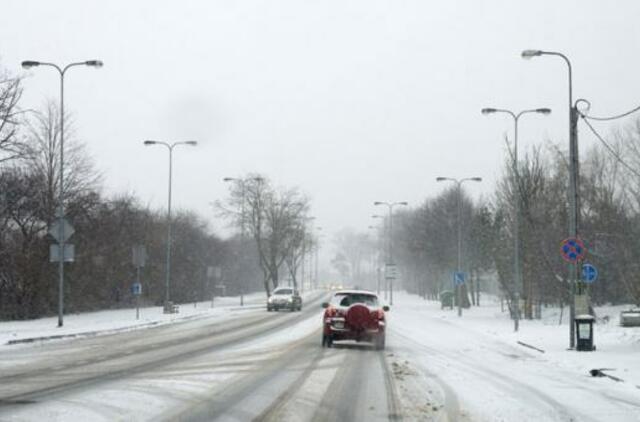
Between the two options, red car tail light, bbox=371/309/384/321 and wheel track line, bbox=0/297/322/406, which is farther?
red car tail light, bbox=371/309/384/321

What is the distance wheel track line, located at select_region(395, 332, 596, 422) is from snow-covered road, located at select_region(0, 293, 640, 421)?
0.03 m

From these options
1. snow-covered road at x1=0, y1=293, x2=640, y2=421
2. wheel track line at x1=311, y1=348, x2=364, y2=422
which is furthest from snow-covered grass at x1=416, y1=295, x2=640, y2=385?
wheel track line at x1=311, y1=348, x2=364, y2=422

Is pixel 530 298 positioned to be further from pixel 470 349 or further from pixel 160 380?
pixel 160 380

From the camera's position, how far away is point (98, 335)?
1153 inches

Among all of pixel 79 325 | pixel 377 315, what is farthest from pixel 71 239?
pixel 377 315

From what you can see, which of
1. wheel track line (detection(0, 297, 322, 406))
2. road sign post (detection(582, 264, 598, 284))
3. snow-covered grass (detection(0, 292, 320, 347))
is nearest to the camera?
wheel track line (detection(0, 297, 322, 406))

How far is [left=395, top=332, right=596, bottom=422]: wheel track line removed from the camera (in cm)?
1179

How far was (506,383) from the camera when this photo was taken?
51.1ft

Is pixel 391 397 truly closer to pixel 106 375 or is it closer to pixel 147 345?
pixel 106 375

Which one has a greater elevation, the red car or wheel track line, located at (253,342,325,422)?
the red car

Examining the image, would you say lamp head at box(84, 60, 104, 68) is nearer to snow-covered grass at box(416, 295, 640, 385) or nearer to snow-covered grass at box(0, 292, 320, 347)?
snow-covered grass at box(0, 292, 320, 347)

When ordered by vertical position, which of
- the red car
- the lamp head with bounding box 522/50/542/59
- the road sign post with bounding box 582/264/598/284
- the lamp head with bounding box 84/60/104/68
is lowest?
the red car

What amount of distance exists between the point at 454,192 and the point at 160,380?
62415 millimetres

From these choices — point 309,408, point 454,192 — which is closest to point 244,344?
point 309,408
